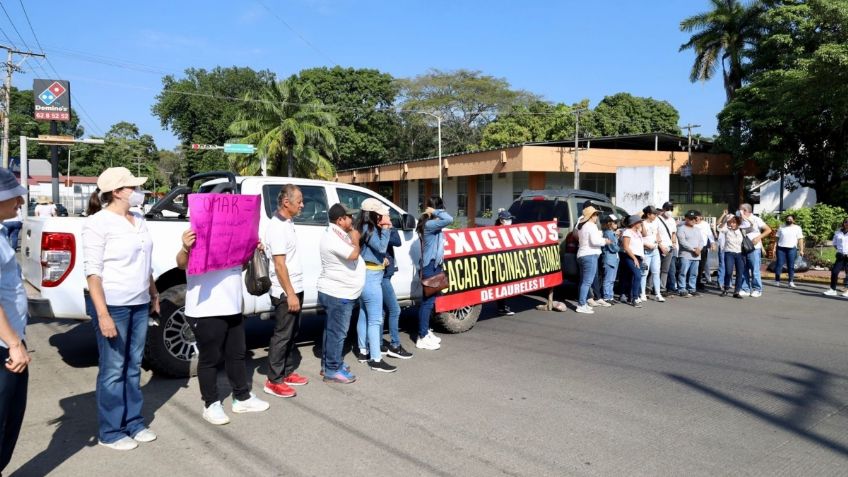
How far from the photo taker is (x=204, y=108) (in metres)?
68.8

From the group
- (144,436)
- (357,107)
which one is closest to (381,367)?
(144,436)

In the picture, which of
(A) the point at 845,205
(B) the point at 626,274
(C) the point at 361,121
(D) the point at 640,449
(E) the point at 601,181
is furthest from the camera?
(C) the point at 361,121

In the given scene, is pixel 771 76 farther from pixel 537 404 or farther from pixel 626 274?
pixel 537 404

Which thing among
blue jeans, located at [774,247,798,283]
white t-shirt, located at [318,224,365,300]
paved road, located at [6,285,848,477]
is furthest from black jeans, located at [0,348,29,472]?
blue jeans, located at [774,247,798,283]

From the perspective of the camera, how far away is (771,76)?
94.8 feet

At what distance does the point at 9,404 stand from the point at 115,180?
150cm

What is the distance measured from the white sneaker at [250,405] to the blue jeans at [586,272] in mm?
6127

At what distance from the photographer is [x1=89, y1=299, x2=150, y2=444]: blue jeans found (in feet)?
13.1

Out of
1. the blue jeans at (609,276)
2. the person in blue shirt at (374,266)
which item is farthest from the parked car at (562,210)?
the person in blue shirt at (374,266)

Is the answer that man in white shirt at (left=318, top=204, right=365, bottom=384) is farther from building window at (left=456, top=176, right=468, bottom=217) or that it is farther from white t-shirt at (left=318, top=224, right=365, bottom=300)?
building window at (left=456, top=176, right=468, bottom=217)

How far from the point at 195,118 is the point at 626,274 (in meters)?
67.9

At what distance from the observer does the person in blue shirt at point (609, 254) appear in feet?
32.3

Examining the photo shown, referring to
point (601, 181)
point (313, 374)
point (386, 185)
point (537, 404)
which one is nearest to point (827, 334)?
point (537, 404)

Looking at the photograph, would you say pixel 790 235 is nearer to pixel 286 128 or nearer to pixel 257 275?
pixel 257 275
